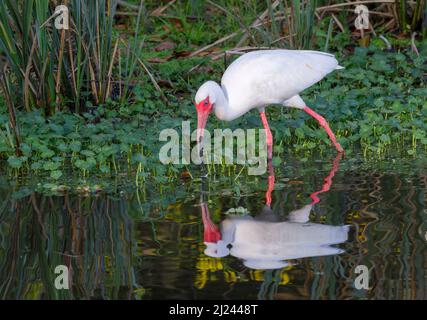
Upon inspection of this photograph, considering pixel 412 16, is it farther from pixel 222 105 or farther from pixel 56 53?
pixel 56 53

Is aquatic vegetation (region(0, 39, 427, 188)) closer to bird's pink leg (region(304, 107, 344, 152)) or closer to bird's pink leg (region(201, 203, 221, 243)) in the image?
bird's pink leg (region(304, 107, 344, 152))

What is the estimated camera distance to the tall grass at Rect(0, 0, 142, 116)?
27.1 feet

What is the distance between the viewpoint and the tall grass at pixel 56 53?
325 inches

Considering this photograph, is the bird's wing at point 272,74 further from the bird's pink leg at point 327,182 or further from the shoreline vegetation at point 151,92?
the bird's pink leg at point 327,182

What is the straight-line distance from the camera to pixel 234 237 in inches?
238

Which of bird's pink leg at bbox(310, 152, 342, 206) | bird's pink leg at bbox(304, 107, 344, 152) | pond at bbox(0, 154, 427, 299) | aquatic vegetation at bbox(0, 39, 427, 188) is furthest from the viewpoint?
bird's pink leg at bbox(304, 107, 344, 152)

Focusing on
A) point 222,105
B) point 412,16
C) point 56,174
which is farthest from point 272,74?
point 412,16

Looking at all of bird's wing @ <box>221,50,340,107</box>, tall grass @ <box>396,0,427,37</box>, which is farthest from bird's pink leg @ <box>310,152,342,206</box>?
tall grass @ <box>396,0,427,37</box>

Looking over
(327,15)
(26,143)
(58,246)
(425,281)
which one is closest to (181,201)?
(58,246)

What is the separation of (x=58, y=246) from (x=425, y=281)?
2.11 metres

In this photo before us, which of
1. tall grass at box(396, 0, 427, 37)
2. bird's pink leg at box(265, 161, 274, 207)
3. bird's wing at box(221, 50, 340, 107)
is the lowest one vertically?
bird's pink leg at box(265, 161, 274, 207)

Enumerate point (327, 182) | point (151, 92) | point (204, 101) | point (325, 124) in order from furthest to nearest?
1. point (151, 92)
2. point (325, 124)
3. point (204, 101)
4. point (327, 182)

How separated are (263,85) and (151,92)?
210 cm

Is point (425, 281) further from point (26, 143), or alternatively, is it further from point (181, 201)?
point (26, 143)
